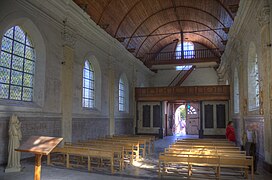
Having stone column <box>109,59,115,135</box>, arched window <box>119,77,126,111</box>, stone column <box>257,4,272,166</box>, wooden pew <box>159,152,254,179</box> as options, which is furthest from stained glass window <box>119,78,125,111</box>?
wooden pew <box>159,152,254,179</box>

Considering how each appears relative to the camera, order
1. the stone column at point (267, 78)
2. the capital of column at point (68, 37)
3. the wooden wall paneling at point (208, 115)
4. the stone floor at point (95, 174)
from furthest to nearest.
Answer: the wooden wall paneling at point (208, 115), the capital of column at point (68, 37), the stone column at point (267, 78), the stone floor at point (95, 174)

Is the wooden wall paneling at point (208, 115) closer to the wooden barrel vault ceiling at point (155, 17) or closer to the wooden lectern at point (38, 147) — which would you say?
the wooden barrel vault ceiling at point (155, 17)

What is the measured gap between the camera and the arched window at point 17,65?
8695 mm

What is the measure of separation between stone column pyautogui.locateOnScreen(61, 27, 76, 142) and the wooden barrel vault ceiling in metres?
2.12

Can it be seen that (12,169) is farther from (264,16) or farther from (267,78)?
(264,16)

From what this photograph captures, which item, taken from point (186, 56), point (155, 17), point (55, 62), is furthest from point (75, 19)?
point (186, 56)

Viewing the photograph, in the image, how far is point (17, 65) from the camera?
9.30m

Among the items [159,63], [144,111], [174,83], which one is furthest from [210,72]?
[144,111]

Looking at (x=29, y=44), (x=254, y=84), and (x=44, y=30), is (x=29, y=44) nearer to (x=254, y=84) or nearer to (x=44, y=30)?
(x=44, y=30)

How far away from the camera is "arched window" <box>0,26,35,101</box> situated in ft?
28.5

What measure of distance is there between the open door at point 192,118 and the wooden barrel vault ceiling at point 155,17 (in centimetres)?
722

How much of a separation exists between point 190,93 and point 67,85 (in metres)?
10.8

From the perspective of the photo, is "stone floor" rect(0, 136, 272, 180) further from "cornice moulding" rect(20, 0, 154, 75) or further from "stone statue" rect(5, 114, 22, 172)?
"cornice moulding" rect(20, 0, 154, 75)

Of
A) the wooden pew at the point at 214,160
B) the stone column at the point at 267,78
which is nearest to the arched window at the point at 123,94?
the stone column at the point at 267,78
